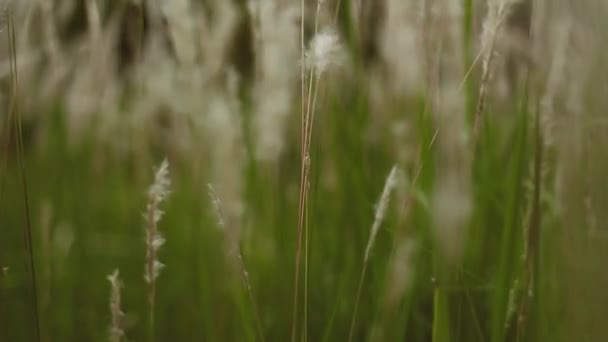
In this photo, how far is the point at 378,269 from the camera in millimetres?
924

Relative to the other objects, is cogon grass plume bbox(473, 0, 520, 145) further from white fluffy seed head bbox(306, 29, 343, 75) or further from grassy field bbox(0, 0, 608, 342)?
white fluffy seed head bbox(306, 29, 343, 75)

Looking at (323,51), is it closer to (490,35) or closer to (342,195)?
(490,35)

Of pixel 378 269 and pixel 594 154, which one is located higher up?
pixel 594 154

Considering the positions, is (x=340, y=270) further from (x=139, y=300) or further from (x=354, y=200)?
(x=139, y=300)

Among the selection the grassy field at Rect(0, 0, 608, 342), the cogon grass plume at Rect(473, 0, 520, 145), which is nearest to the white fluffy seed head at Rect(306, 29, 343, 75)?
the grassy field at Rect(0, 0, 608, 342)

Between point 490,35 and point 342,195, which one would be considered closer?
point 490,35

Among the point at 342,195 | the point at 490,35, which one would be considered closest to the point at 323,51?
the point at 490,35

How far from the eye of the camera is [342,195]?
125 centimetres

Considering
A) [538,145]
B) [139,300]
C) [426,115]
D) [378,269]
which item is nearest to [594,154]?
[538,145]

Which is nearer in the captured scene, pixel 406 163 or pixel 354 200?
pixel 354 200

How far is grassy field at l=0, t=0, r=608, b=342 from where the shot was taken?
27.9 inches

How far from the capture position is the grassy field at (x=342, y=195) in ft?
2.33

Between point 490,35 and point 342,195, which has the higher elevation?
point 490,35

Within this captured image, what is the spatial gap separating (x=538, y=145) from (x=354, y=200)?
47 cm
